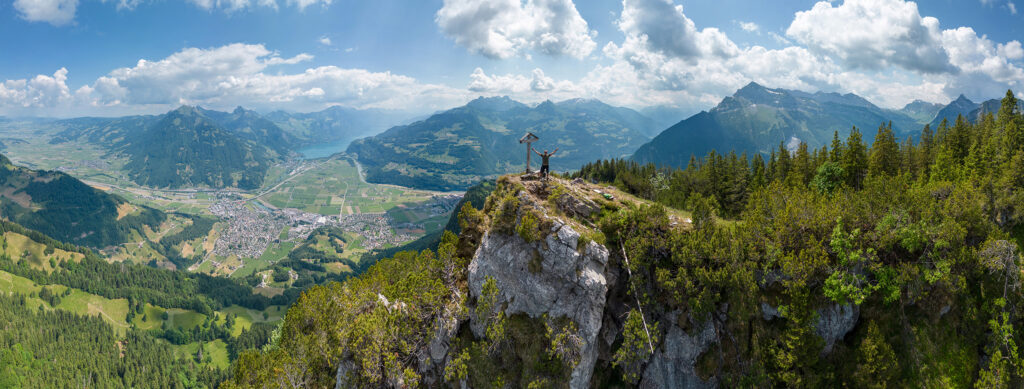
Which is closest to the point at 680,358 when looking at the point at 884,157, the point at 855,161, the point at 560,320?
the point at 560,320

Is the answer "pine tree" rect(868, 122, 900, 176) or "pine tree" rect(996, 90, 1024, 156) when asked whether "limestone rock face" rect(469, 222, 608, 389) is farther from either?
"pine tree" rect(996, 90, 1024, 156)

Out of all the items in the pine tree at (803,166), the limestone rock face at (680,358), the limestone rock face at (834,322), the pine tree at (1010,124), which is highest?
the pine tree at (1010,124)

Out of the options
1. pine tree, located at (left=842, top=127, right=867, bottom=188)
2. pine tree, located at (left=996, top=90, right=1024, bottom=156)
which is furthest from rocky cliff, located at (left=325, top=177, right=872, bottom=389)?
pine tree, located at (left=996, top=90, right=1024, bottom=156)

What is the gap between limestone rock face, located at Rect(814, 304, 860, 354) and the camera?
108ft

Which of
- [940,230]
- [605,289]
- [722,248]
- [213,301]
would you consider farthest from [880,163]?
[213,301]

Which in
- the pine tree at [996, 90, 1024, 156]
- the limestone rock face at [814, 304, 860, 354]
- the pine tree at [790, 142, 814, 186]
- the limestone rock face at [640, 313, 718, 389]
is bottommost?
the limestone rock face at [640, 313, 718, 389]

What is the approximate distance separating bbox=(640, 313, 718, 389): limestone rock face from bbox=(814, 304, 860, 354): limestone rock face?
29.4ft

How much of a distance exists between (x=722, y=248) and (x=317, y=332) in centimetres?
4702

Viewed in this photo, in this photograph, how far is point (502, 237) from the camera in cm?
3819

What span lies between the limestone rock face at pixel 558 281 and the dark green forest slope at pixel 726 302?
0.63ft

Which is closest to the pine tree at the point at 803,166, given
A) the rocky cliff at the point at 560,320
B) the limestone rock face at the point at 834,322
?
the limestone rock face at the point at 834,322

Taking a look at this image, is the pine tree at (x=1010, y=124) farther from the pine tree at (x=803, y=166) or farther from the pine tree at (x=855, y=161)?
the pine tree at (x=803, y=166)

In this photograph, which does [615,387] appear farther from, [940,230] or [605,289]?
[940,230]

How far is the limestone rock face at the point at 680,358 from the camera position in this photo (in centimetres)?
3456
